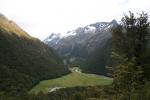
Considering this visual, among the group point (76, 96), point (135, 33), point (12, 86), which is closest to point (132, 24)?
point (135, 33)

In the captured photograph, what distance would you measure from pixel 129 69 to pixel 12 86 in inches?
7275

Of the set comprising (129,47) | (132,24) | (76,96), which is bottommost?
(76,96)

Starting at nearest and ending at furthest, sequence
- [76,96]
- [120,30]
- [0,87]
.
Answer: [120,30], [76,96], [0,87]

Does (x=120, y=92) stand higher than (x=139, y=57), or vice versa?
(x=139, y=57)

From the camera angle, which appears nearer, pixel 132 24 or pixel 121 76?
pixel 121 76

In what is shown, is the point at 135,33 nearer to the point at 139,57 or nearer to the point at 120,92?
the point at 139,57

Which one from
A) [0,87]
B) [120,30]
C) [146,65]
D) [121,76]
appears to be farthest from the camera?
[0,87]

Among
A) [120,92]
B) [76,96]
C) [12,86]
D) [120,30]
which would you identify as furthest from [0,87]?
[120,92]

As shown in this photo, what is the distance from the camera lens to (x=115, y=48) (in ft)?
130

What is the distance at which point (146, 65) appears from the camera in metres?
38.0

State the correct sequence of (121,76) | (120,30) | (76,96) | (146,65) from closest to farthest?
(121,76) → (146,65) → (120,30) → (76,96)

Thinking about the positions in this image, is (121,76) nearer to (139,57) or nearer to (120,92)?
(120,92)

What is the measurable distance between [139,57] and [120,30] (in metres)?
4.11

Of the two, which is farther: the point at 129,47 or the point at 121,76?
the point at 129,47
